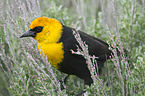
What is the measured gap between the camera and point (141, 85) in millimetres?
2070

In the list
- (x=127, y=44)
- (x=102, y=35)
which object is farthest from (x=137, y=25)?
(x=102, y=35)

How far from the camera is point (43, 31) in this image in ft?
7.45

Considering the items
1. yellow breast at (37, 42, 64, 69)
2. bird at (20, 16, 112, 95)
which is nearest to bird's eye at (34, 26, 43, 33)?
bird at (20, 16, 112, 95)

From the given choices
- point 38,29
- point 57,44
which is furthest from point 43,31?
point 57,44

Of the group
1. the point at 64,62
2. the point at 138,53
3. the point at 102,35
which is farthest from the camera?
the point at 102,35

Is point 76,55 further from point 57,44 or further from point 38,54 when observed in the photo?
point 38,54

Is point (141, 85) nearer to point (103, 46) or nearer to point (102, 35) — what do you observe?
point (103, 46)

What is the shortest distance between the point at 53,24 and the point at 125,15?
1461 mm

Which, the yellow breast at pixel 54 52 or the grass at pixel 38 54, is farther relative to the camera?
the grass at pixel 38 54

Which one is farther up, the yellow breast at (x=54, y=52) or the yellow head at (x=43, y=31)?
the yellow head at (x=43, y=31)

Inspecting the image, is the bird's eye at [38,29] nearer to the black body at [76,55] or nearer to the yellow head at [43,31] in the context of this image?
the yellow head at [43,31]

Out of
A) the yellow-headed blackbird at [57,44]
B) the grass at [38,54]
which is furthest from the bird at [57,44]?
the grass at [38,54]

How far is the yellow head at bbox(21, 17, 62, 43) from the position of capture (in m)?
2.24

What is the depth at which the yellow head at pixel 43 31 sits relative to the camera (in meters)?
2.24
